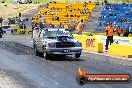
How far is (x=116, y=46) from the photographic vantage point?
23234 millimetres

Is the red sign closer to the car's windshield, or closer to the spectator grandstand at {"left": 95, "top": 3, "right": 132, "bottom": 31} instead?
the car's windshield

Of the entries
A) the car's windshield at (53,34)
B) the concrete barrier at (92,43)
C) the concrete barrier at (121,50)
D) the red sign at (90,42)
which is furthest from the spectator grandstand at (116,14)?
the car's windshield at (53,34)

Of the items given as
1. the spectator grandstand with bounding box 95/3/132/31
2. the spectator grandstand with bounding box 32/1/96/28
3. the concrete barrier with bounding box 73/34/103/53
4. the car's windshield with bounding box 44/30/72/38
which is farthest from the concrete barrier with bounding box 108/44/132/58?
the spectator grandstand with bounding box 32/1/96/28

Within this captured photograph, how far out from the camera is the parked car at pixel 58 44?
20125 mm

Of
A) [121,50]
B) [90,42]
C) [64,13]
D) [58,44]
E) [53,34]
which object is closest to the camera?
[58,44]

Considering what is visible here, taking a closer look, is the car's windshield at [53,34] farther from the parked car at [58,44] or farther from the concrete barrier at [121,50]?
the concrete barrier at [121,50]

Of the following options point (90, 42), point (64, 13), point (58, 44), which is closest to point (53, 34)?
point (58, 44)

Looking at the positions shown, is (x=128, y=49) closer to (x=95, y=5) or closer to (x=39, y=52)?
(x=39, y=52)

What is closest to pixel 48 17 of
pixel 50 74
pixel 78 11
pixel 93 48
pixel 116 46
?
pixel 78 11

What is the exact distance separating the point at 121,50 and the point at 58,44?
4383 mm

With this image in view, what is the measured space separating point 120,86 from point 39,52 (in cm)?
1255

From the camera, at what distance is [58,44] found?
66.3 ft

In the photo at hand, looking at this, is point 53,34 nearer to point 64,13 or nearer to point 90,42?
point 90,42

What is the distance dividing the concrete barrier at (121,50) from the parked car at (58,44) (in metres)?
2.87
